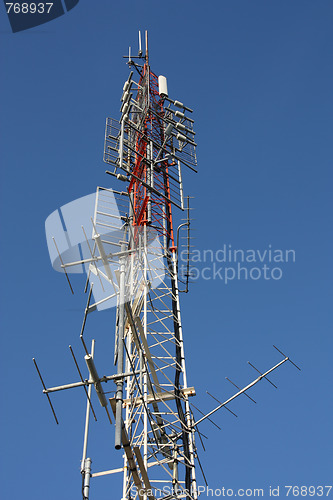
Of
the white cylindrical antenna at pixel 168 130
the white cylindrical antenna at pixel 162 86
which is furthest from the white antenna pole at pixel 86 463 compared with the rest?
the white cylindrical antenna at pixel 162 86

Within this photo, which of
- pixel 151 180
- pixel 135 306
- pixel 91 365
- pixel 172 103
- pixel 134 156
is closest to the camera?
pixel 91 365

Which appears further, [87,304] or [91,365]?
[87,304]

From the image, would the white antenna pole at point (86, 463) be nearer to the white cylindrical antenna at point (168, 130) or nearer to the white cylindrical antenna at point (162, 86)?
the white cylindrical antenna at point (168, 130)

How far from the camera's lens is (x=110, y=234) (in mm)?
22312

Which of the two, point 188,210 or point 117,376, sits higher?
point 188,210

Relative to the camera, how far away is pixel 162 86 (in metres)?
28.5

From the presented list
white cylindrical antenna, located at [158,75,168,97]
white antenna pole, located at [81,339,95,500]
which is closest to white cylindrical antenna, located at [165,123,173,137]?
white cylindrical antenna, located at [158,75,168,97]

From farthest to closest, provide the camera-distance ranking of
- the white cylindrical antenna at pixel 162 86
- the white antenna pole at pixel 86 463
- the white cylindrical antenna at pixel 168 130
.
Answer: the white cylindrical antenna at pixel 162 86, the white cylindrical antenna at pixel 168 130, the white antenna pole at pixel 86 463

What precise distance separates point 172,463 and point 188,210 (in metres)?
8.97

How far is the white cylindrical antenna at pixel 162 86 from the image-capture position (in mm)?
28247

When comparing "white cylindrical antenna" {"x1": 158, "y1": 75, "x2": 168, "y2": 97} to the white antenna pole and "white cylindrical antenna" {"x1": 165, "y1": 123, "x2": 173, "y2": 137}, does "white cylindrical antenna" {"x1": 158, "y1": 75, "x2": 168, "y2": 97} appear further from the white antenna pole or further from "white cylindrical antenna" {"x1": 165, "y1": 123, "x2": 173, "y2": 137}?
the white antenna pole

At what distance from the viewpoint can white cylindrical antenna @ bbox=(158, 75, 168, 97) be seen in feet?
92.7

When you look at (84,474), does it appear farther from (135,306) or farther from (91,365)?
(135,306)

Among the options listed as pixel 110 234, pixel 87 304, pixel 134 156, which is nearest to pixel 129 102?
pixel 134 156
